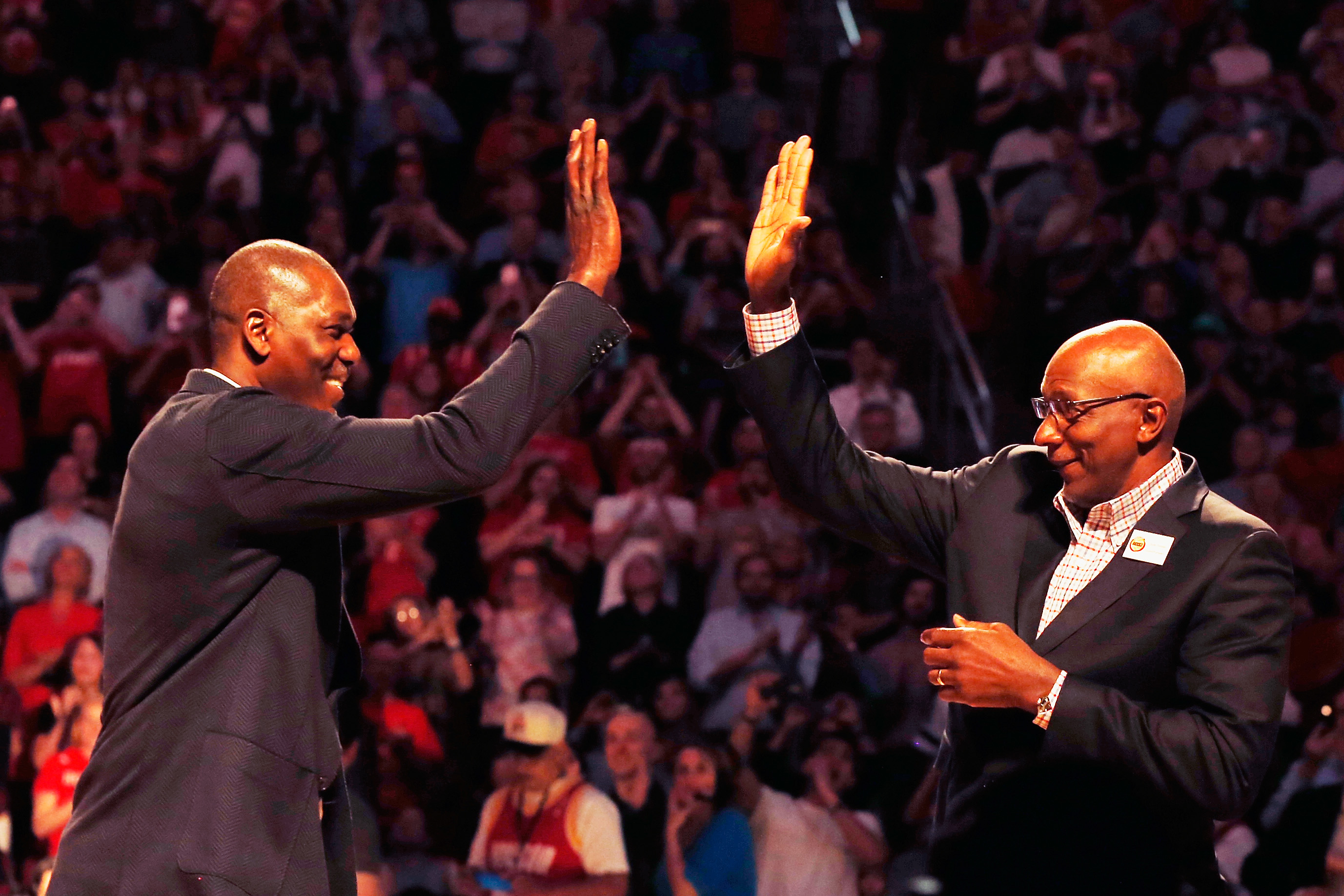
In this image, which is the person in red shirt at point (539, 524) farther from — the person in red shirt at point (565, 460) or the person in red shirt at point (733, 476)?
the person in red shirt at point (733, 476)

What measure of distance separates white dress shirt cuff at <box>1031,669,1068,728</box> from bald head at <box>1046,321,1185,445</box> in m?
0.56

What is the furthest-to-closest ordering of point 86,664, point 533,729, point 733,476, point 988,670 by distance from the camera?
point 733,476 < point 86,664 < point 533,729 < point 988,670

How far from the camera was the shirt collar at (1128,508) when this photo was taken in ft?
10.9

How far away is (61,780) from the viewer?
632cm

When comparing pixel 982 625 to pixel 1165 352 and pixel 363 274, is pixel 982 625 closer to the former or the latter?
pixel 1165 352

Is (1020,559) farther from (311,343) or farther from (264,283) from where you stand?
(264,283)

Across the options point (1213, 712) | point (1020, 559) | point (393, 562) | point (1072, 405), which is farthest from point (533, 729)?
point (1213, 712)

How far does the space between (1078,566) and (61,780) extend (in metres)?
4.46

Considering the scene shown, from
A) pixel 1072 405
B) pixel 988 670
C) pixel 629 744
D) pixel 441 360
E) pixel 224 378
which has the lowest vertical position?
pixel 629 744

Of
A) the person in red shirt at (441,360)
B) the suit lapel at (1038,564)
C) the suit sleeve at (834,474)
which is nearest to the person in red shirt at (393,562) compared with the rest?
the person in red shirt at (441,360)

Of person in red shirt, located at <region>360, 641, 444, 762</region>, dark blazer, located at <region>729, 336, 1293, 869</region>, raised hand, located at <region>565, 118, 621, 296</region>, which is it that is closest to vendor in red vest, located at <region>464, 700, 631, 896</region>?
person in red shirt, located at <region>360, 641, 444, 762</region>

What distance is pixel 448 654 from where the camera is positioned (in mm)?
6820

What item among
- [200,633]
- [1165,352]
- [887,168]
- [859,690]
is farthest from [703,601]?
[200,633]

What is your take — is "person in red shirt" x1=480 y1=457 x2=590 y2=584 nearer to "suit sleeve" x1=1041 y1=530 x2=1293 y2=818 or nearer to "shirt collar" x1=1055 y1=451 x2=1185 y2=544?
"shirt collar" x1=1055 y1=451 x2=1185 y2=544
